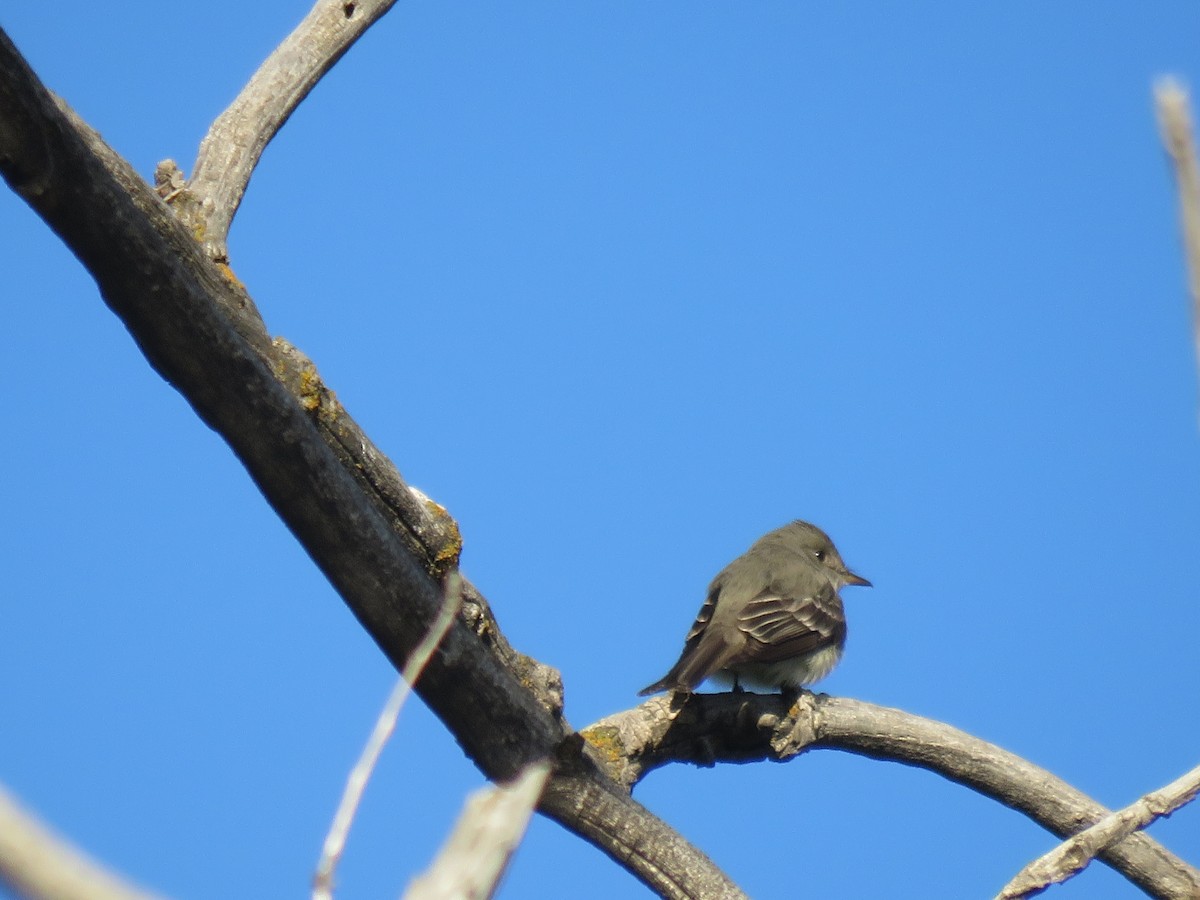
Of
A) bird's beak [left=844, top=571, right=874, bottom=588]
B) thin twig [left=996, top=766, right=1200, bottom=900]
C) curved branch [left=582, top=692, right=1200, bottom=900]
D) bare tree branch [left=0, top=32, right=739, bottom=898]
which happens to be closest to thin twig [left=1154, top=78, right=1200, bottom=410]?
bare tree branch [left=0, top=32, right=739, bottom=898]

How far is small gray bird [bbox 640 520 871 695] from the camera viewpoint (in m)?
7.87

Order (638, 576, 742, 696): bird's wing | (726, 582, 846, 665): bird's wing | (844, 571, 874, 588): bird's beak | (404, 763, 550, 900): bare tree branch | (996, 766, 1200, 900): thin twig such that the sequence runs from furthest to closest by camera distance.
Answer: (844, 571, 874, 588): bird's beak < (726, 582, 846, 665): bird's wing < (638, 576, 742, 696): bird's wing < (996, 766, 1200, 900): thin twig < (404, 763, 550, 900): bare tree branch

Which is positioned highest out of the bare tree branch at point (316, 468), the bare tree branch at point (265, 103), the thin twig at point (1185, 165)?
the bare tree branch at point (265, 103)

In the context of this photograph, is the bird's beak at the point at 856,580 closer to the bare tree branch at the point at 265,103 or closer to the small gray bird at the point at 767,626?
the small gray bird at the point at 767,626

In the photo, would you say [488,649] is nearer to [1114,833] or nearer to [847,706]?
[1114,833]

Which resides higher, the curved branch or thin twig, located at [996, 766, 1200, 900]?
the curved branch

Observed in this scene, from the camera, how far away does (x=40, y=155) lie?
3172 millimetres

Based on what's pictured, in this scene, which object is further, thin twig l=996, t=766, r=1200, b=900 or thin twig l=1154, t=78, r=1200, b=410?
thin twig l=996, t=766, r=1200, b=900

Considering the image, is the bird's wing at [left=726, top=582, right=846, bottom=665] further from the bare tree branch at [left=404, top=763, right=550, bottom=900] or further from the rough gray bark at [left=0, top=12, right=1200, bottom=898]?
the bare tree branch at [left=404, top=763, right=550, bottom=900]

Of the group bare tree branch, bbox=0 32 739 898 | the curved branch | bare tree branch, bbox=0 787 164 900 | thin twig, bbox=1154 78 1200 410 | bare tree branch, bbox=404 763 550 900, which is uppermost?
the curved branch

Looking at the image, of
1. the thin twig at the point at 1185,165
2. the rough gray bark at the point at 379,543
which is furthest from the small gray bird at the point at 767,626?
the thin twig at the point at 1185,165

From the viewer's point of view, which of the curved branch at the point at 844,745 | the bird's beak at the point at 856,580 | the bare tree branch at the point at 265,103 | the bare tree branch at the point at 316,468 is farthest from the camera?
the bird's beak at the point at 856,580

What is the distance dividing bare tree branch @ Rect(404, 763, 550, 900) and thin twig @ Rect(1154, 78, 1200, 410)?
87cm

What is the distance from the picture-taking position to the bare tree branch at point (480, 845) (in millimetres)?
1379
